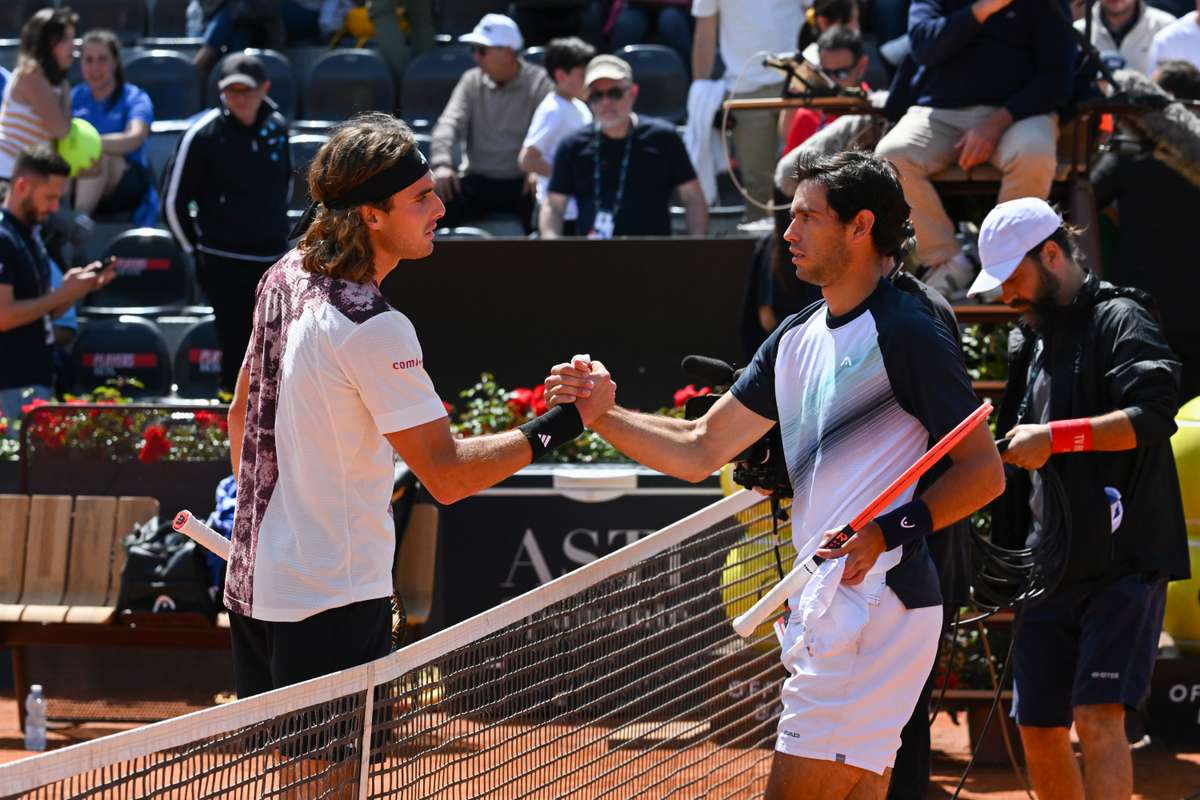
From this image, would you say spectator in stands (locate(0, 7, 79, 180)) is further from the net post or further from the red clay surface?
the net post

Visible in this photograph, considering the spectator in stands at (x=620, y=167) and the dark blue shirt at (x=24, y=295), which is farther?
the spectator in stands at (x=620, y=167)

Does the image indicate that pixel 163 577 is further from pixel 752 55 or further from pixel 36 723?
pixel 752 55

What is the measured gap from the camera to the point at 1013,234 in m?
5.43

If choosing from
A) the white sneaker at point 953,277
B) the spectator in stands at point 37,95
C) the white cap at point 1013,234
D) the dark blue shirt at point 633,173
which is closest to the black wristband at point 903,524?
the white cap at point 1013,234

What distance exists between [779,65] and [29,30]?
237 inches

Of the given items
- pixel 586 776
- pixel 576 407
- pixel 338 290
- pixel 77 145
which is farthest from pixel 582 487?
pixel 77 145

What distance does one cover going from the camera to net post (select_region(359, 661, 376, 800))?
3.75 meters

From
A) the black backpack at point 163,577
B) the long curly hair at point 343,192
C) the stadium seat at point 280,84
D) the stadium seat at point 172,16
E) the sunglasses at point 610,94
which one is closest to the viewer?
the long curly hair at point 343,192

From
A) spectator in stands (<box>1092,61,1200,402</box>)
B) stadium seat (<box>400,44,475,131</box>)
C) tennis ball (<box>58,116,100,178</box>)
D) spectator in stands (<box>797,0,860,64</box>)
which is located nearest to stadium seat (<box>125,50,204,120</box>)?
stadium seat (<box>400,44,475,131</box>)

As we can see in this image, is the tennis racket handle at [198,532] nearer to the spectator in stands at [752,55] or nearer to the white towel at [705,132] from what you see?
the spectator in stands at [752,55]

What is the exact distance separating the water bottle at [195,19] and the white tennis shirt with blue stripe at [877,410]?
12841 millimetres

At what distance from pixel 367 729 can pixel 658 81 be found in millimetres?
9747

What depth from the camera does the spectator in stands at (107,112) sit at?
41.8 feet

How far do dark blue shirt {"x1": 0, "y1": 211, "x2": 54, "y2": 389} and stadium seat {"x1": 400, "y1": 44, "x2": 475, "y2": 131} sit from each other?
14.0 ft
